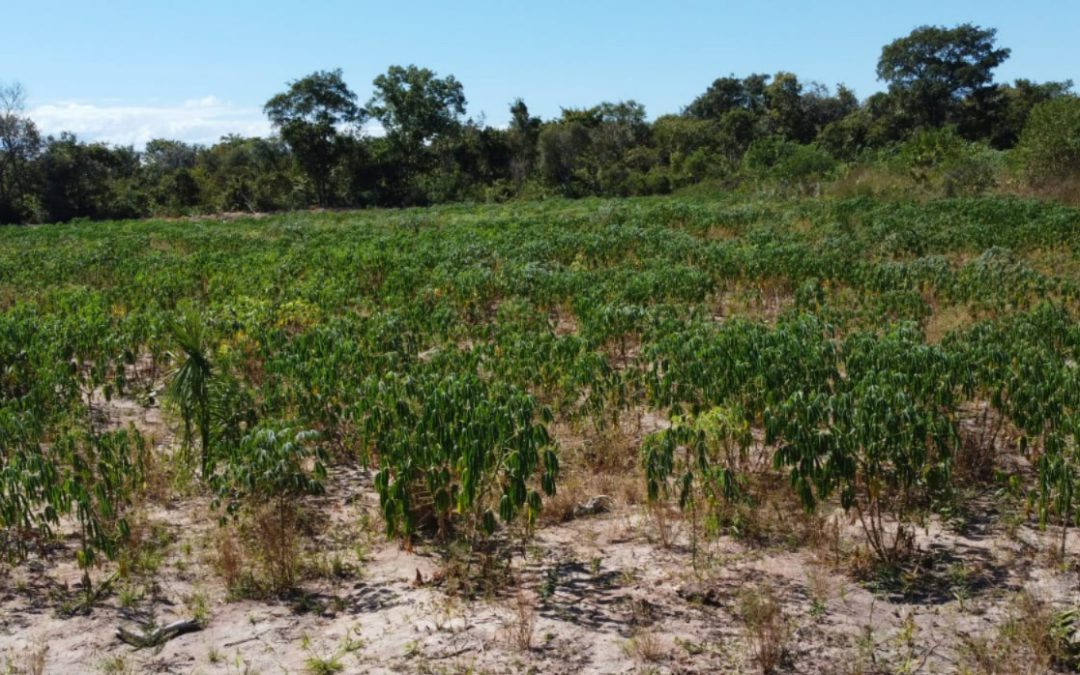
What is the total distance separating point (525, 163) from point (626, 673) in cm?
5419

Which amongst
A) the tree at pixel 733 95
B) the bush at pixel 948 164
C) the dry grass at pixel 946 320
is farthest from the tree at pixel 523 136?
the dry grass at pixel 946 320

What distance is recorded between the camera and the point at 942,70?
52438mm

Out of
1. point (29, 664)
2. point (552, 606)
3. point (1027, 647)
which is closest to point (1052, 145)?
point (1027, 647)

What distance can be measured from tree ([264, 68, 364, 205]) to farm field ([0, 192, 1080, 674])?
43693 millimetres

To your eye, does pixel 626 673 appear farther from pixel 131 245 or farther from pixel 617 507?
pixel 131 245

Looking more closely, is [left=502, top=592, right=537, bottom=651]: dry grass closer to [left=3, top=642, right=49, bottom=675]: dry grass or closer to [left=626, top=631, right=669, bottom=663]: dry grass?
[left=626, top=631, right=669, bottom=663]: dry grass

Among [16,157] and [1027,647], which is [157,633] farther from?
[16,157]

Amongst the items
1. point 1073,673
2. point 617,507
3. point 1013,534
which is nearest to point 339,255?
point 617,507

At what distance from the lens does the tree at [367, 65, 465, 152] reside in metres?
54.0

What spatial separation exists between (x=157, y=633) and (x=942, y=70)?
5768 centimetres

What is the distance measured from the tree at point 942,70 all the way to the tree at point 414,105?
2764cm

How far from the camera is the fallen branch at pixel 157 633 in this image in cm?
443

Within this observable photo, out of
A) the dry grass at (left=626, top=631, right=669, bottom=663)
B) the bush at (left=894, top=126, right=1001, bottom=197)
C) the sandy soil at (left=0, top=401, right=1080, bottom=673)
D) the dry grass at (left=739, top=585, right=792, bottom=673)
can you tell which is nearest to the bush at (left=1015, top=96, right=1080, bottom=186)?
the bush at (left=894, top=126, right=1001, bottom=197)

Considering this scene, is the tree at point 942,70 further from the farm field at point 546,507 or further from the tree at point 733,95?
the farm field at point 546,507
